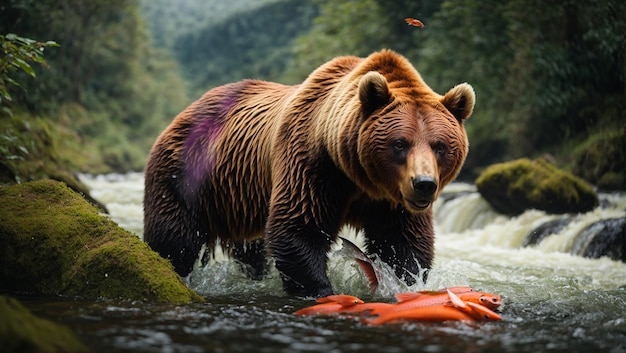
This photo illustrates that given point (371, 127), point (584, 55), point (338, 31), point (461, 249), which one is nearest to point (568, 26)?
point (584, 55)

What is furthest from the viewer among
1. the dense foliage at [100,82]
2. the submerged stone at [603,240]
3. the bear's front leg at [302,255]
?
the dense foliage at [100,82]

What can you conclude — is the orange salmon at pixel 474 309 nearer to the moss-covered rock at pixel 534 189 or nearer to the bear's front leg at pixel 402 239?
the bear's front leg at pixel 402 239

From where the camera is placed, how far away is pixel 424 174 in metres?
4.62

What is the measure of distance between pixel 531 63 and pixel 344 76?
13.2 meters

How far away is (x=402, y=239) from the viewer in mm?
5750

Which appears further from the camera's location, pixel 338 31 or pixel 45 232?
pixel 338 31

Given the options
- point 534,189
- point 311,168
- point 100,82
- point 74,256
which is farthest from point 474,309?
point 100,82

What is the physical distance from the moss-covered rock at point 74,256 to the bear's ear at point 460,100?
2.53 m

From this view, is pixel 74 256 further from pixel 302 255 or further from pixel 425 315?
pixel 425 315

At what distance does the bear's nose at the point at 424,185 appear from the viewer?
4.59m

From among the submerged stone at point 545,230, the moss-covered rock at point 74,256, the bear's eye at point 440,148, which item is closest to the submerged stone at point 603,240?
the submerged stone at point 545,230

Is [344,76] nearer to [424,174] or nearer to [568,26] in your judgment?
[424,174]

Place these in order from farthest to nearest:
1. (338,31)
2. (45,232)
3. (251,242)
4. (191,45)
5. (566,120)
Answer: (191,45)
(338,31)
(566,120)
(251,242)
(45,232)

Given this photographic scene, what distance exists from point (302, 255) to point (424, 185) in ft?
4.59
